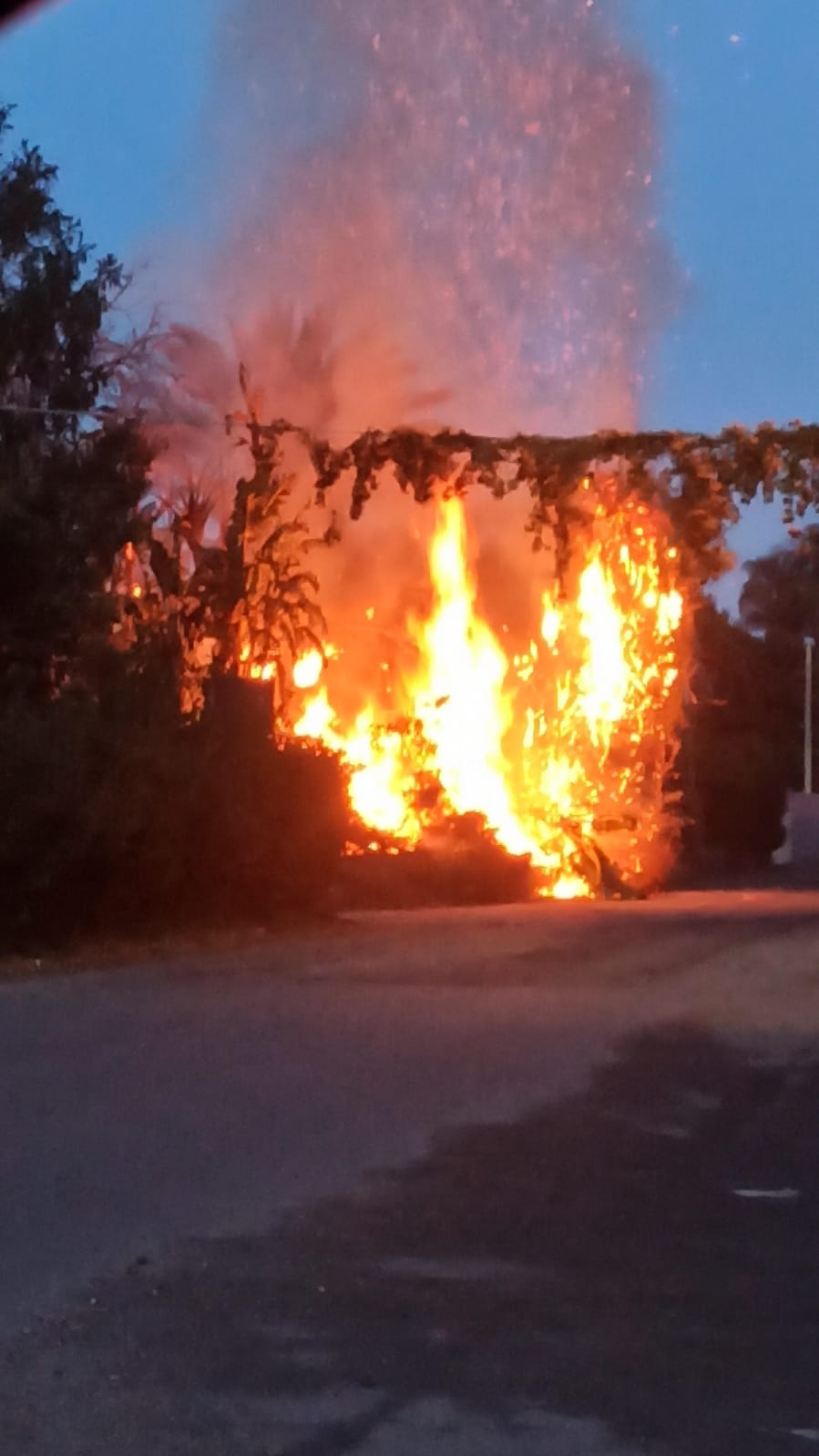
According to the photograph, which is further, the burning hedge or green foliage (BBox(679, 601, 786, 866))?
green foliage (BBox(679, 601, 786, 866))

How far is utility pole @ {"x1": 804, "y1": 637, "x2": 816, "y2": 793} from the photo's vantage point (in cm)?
5412

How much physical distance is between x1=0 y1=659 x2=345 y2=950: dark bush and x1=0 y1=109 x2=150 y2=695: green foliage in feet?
3.17

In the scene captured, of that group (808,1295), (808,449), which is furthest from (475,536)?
(808,1295)

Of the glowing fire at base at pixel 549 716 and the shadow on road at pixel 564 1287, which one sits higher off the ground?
the glowing fire at base at pixel 549 716

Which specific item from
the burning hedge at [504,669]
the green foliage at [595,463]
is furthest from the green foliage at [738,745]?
the green foliage at [595,463]

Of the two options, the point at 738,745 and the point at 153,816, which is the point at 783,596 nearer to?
the point at 738,745

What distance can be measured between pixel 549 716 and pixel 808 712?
88.7ft

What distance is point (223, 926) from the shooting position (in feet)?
64.6

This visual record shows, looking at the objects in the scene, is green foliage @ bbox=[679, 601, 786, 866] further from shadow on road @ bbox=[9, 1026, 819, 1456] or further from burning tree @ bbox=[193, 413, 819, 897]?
shadow on road @ bbox=[9, 1026, 819, 1456]


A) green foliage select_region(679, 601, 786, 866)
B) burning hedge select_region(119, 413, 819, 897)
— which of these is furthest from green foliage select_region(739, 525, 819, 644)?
burning hedge select_region(119, 413, 819, 897)

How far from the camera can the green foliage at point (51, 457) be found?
19.1 meters

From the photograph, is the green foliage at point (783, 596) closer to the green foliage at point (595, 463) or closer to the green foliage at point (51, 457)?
the green foliage at point (595, 463)

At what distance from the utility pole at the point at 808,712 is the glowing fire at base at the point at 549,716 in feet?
83.8

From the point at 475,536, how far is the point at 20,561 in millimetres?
13968
